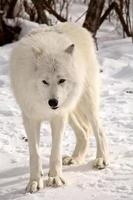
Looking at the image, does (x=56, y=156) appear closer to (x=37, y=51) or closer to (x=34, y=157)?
(x=34, y=157)

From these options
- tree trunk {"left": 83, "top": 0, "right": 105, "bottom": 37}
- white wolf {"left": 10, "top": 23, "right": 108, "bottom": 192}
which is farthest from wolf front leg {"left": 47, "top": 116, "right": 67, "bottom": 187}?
tree trunk {"left": 83, "top": 0, "right": 105, "bottom": 37}

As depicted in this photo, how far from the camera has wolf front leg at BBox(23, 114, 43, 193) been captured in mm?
4781

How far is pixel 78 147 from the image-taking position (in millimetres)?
5801

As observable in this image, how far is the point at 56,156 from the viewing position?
16.3 feet

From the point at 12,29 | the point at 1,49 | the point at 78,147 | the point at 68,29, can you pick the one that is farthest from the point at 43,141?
the point at 12,29

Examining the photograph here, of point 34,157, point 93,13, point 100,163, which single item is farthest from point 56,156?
point 93,13

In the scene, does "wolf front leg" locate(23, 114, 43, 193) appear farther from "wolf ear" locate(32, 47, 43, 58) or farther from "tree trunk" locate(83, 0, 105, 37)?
"tree trunk" locate(83, 0, 105, 37)

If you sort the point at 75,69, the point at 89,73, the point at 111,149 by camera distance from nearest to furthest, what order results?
1. the point at 75,69
2. the point at 89,73
3. the point at 111,149

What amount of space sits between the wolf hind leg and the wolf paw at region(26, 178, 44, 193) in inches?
33.0

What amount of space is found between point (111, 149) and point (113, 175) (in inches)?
34.2

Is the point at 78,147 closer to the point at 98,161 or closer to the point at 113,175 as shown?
the point at 98,161

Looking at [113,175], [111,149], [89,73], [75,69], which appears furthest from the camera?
[111,149]

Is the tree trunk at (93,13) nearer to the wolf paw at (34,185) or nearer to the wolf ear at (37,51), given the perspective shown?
the wolf ear at (37,51)

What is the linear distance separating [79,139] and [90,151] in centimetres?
23
